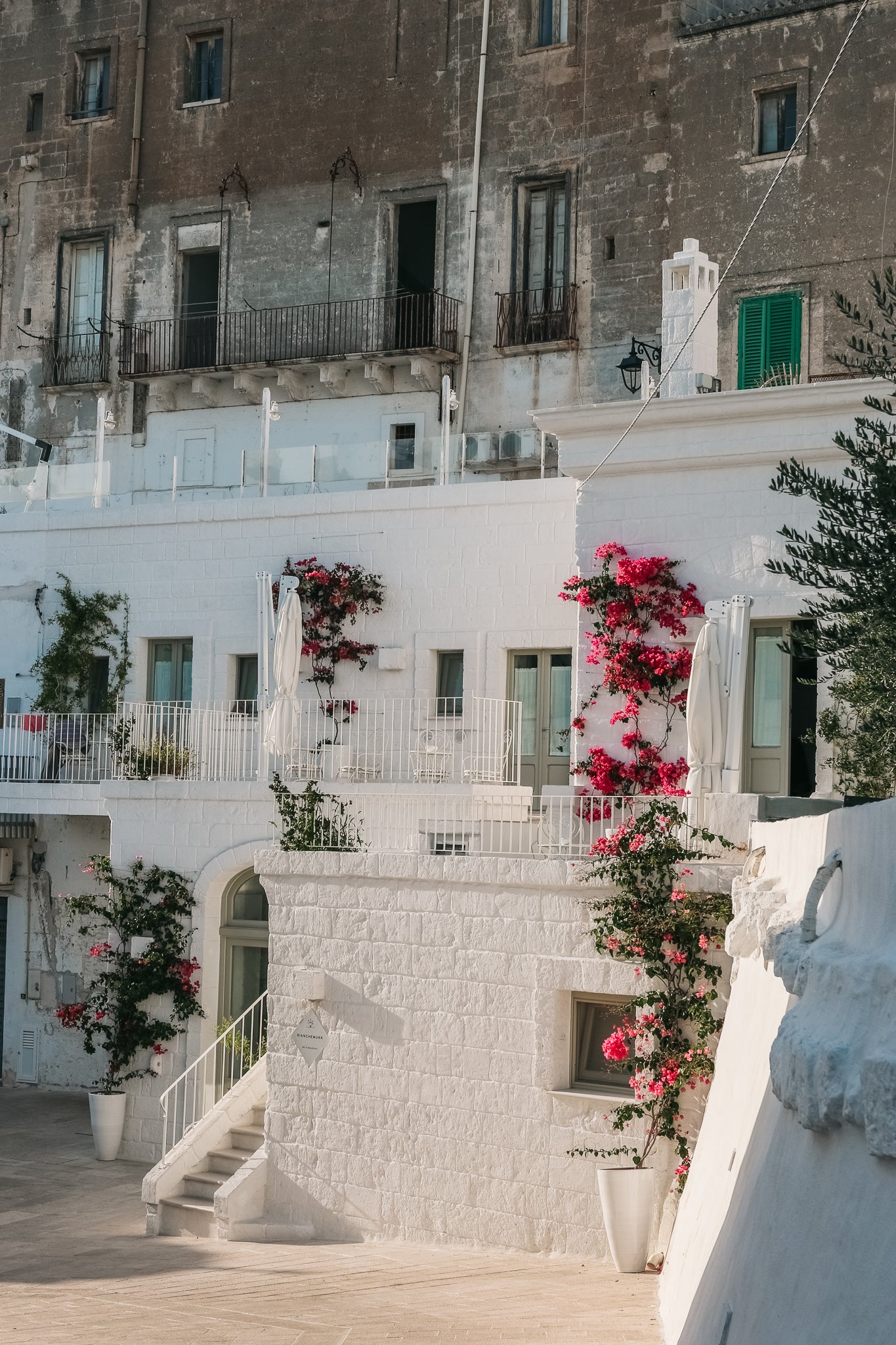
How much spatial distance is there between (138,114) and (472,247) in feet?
21.5

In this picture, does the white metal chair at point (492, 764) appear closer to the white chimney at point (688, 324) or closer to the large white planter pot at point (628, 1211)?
the white chimney at point (688, 324)

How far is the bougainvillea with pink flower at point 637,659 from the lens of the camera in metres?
17.0

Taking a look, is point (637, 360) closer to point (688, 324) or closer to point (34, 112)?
point (688, 324)

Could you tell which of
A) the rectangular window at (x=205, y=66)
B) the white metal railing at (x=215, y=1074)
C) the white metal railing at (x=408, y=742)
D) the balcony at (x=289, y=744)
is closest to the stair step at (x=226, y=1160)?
the white metal railing at (x=215, y=1074)

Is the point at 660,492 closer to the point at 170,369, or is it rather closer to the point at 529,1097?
the point at 529,1097

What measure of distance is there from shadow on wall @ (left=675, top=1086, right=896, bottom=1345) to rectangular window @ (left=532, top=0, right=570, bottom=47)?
67.4 feet

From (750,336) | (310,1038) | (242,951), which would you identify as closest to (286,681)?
(242,951)

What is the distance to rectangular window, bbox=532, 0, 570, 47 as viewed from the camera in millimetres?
25281

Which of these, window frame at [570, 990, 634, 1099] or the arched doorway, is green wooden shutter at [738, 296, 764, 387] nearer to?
the arched doorway

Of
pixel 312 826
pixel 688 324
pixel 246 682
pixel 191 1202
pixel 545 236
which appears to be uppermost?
pixel 545 236

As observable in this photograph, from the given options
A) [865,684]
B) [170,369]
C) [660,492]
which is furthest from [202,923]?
[170,369]

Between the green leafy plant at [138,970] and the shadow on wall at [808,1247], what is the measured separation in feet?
37.3

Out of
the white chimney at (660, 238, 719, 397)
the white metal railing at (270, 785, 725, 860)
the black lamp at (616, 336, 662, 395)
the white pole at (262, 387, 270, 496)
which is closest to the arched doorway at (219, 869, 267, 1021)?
the white metal railing at (270, 785, 725, 860)

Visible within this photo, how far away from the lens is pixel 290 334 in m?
26.5
